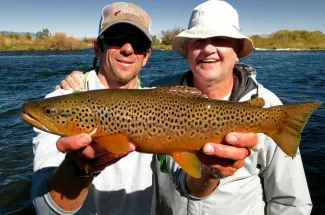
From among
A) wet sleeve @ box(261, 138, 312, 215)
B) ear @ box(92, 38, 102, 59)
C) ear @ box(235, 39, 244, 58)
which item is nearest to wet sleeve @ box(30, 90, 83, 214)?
ear @ box(92, 38, 102, 59)

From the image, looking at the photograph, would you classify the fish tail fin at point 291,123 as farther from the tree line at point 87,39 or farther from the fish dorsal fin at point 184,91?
the tree line at point 87,39

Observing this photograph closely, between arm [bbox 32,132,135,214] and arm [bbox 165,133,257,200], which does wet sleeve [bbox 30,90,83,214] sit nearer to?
arm [bbox 32,132,135,214]

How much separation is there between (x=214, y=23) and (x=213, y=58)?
14.9 inches

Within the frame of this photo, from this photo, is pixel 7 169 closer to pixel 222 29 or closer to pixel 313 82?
pixel 222 29

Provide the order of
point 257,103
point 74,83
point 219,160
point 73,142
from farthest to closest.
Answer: point 74,83 < point 257,103 < point 219,160 < point 73,142

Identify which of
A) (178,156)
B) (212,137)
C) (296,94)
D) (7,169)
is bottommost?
(7,169)

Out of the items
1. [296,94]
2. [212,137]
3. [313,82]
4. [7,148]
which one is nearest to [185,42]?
[212,137]

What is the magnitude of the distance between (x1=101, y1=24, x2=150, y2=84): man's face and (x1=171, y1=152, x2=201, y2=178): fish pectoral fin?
1263mm

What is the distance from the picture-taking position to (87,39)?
8762 cm

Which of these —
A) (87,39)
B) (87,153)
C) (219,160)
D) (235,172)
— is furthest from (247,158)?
(87,39)

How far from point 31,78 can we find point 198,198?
16.0 meters

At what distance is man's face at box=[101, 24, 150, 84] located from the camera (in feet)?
10.4

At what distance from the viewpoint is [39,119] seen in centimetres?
229

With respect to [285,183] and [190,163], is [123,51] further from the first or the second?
[285,183]
